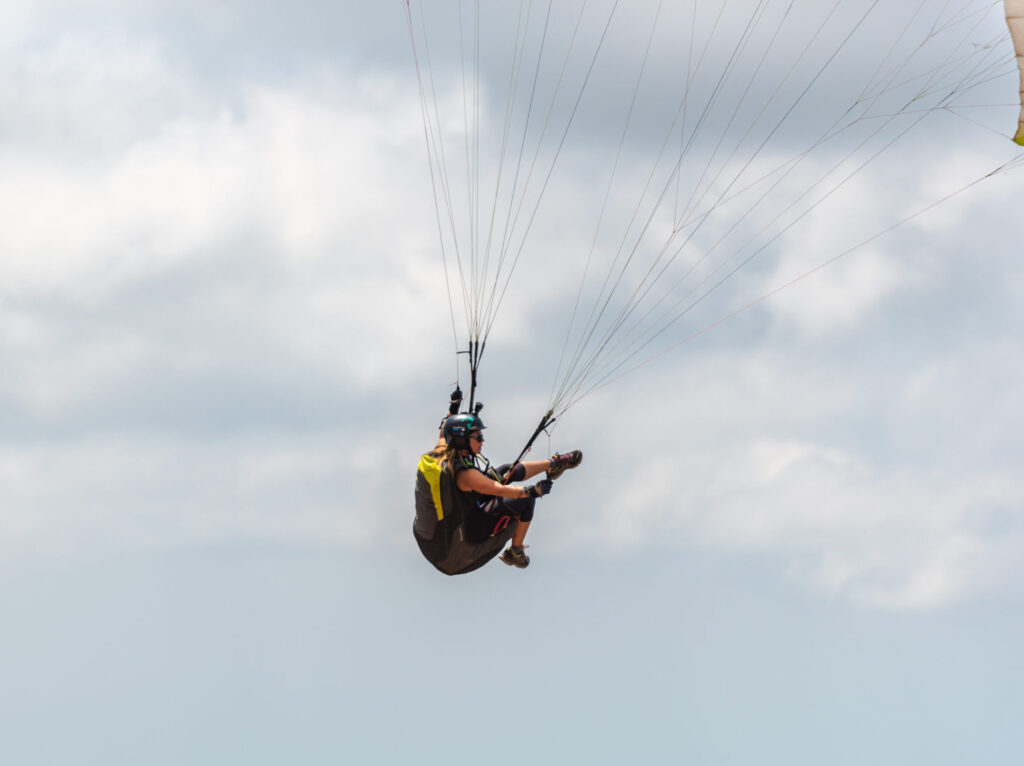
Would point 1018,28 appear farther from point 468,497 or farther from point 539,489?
point 468,497

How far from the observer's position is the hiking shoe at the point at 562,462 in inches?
494

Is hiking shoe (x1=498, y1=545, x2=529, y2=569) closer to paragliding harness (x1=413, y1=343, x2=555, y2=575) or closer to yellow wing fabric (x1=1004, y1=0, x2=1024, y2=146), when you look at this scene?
paragliding harness (x1=413, y1=343, x2=555, y2=575)

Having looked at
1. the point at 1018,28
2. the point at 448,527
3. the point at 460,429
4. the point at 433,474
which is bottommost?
the point at 448,527

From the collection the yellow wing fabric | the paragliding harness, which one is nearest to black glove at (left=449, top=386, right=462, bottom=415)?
the paragliding harness

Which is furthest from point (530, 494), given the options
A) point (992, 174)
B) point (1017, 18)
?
point (1017, 18)

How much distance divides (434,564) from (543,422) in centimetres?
213

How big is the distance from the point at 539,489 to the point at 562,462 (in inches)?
20.2

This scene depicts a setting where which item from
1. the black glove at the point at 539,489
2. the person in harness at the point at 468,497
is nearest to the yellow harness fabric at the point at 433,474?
the person in harness at the point at 468,497

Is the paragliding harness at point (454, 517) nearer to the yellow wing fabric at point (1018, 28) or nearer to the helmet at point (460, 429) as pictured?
the helmet at point (460, 429)

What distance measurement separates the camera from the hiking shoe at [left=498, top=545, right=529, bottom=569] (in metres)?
13.3

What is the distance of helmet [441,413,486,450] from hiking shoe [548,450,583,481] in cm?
91

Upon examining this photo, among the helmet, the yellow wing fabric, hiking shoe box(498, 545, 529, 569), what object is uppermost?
the yellow wing fabric

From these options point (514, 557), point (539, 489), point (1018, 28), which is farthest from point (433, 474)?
point (1018, 28)

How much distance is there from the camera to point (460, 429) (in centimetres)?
1248
